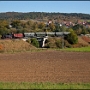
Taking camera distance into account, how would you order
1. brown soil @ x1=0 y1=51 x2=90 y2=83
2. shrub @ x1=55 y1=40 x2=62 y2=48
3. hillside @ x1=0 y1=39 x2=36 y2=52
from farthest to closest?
shrub @ x1=55 y1=40 x2=62 y2=48 → hillside @ x1=0 y1=39 x2=36 y2=52 → brown soil @ x1=0 y1=51 x2=90 y2=83

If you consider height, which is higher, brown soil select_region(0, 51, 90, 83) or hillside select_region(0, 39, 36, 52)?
brown soil select_region(0, 51, 90, 83)

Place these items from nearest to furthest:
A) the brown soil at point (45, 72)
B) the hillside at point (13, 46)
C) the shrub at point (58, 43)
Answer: the brown soil at point (45, 72) → the hillside at point (13, 46) → the shrub at point (58, 43)

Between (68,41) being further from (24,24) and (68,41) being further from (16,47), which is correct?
(24,24)

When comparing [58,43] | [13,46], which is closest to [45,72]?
[13,46]

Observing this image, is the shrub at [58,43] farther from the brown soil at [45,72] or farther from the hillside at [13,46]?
the brown soil at [45,72]

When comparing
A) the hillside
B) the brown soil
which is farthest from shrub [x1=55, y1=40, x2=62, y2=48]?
the brown soil

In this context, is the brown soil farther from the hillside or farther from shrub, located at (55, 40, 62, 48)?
shrub, located at (55, 40, 62, 48)

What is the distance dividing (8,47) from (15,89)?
1745 inches

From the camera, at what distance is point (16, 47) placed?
5562 centimetres

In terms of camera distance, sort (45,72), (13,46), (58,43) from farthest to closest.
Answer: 1. (58,43)
2. (13,46)
3. (45,72)

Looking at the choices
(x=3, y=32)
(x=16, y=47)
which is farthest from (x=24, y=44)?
(x=3, y=32)

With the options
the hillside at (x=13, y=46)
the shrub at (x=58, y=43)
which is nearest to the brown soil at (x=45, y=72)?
the hillside at (x=13, y=46)

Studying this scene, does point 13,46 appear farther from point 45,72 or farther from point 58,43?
point 45,72

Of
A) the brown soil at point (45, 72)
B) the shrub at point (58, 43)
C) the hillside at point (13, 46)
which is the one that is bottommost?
the shrub at point (58, 43)
